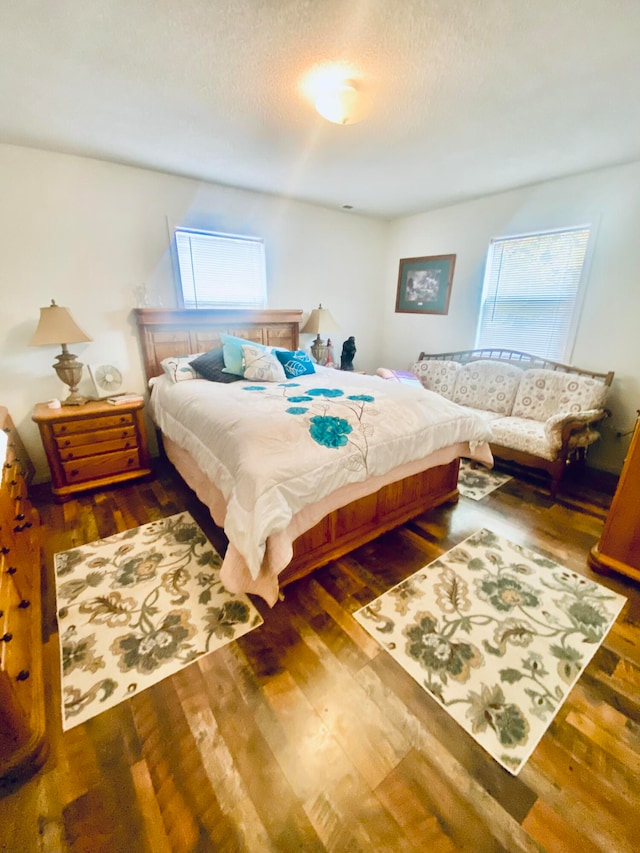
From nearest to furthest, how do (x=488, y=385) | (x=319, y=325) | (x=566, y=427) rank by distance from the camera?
(x=566, y=427), (x=488, y=385), (x=319, y=325)

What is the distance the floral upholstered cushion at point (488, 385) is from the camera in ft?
11.1

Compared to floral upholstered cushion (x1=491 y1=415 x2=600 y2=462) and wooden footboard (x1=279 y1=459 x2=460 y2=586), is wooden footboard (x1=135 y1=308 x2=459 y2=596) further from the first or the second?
floral upholstered cushion (x1=491 y1=415 x2=600 y2=462)

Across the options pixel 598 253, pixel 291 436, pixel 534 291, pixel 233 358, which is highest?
pixel 598 253

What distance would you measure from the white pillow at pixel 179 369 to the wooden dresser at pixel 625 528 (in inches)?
116

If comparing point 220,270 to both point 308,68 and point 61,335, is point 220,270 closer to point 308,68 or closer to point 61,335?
point 61,335

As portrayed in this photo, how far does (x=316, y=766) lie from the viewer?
1132 mm

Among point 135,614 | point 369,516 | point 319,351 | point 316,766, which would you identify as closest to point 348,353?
point 319,351

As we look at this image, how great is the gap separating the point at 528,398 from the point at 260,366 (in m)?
2.51

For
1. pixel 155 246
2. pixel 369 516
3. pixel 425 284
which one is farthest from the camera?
pixel 425 284

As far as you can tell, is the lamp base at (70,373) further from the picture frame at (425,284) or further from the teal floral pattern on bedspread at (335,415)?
the picture frame at (425,284)

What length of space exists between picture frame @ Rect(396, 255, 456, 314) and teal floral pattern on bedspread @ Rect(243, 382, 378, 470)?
2388mm

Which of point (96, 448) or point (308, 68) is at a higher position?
point (308, 68)

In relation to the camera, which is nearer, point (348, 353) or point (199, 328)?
Result: point (199, 328)

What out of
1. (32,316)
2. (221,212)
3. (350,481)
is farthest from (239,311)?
(350,481)
